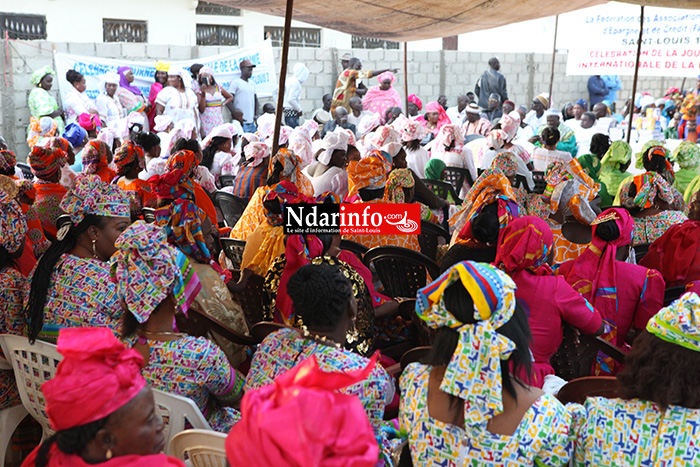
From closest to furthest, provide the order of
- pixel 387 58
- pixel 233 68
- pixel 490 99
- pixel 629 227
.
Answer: pixel 629 227
pixel 233 68
pixel 490 99
pixel 387 58

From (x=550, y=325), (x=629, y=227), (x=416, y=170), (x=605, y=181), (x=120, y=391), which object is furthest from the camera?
(x=416, y=170)

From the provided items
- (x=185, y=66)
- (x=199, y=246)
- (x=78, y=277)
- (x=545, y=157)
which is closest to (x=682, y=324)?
Result: (x=78, y=277)

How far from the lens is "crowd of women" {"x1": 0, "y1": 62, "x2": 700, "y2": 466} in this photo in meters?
1.72

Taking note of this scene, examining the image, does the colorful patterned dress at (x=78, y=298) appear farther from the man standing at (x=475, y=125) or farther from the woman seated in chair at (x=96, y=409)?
the man standing at (x=475, y=125)

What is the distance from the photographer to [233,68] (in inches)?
523

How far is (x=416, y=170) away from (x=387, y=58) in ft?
33.0

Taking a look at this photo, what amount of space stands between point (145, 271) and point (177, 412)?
0.50m

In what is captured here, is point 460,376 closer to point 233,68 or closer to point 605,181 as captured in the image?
point 605,181

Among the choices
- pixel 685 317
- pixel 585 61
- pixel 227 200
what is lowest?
pixel 227 200

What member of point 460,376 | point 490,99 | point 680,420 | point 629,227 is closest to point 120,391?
point 460,376

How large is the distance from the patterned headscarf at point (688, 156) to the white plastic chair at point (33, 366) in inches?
223

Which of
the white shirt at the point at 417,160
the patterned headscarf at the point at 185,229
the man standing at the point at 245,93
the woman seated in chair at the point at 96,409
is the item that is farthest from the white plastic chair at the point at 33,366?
the man standing at the point at 245,93

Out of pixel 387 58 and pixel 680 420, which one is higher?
pixel 387 58

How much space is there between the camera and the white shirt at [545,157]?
24.3ft
